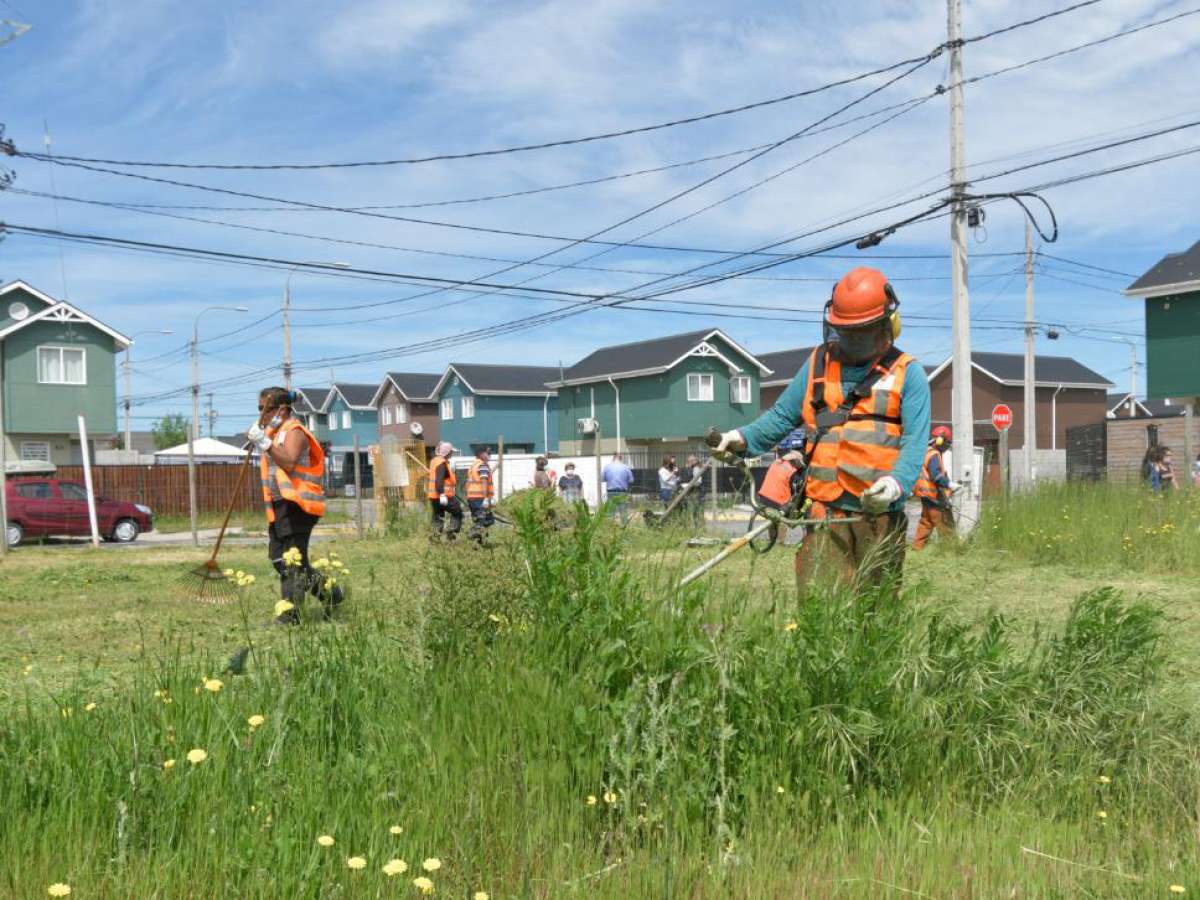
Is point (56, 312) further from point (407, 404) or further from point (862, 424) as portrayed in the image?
point (862, 424)

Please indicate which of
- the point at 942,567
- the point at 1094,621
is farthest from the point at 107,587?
the point at 1094,621

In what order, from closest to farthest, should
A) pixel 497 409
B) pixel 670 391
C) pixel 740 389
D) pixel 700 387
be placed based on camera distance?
pixel 670 391
pixel 700 387
pixel 740 389
pixel 497 409

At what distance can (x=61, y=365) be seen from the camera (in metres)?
40.4

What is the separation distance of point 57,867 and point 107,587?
27.9ft

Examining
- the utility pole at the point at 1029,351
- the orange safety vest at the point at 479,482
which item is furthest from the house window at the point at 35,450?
the utility pole at the point at 1029,351

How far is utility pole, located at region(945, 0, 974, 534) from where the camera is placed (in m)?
15.1

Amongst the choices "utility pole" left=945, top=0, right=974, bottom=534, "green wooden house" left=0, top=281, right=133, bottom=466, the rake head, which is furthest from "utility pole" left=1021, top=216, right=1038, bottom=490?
"green wooden house" left=0, top=281, right=133, bottom=466

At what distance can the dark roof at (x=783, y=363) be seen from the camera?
5893 cm

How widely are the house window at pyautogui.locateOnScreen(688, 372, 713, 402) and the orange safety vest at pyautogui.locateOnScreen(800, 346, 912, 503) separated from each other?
47.2 metres

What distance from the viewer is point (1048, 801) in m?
3.41

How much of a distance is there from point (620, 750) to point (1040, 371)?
62.8 metres

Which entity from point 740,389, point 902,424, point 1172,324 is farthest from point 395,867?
point 740,389

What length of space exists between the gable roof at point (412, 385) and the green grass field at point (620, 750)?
209ft

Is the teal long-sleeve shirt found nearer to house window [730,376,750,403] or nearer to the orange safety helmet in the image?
the orange safety helmet
